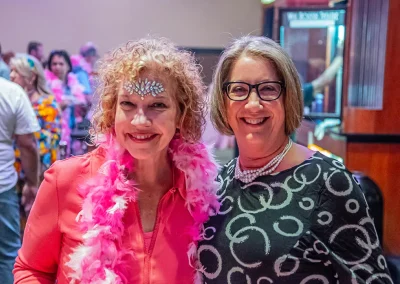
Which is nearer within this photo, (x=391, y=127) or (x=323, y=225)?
(x=323, y=225)

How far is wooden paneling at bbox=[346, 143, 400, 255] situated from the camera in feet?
10.1

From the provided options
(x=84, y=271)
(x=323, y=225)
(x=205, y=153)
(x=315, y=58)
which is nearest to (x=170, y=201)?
(x=205, y=153)

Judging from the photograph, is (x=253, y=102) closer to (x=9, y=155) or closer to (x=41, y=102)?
(x=9, y=155)

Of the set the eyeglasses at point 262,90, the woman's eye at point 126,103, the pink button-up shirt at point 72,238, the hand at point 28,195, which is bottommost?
the hand at point 28,195

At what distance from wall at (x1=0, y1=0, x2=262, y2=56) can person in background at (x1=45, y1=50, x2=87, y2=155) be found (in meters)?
1.94

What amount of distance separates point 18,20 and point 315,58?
508 centimetres

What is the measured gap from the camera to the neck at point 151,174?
1.55m

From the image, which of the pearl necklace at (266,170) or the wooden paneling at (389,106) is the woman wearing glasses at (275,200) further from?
the wooden paneling at (389,106)

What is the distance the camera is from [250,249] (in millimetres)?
1377

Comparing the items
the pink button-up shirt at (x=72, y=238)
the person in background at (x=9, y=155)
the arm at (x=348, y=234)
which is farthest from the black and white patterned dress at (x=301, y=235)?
the person in background at (x=9, y=155)

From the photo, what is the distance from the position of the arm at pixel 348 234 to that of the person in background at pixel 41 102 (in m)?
2.90

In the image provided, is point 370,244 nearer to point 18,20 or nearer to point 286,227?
point 286,227

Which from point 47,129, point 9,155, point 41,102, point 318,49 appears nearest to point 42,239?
point 9,155

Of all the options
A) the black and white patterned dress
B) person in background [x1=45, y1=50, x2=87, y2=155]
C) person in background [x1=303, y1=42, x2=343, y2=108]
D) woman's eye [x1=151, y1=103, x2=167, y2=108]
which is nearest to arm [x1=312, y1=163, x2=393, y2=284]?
the black and white patterned dress
